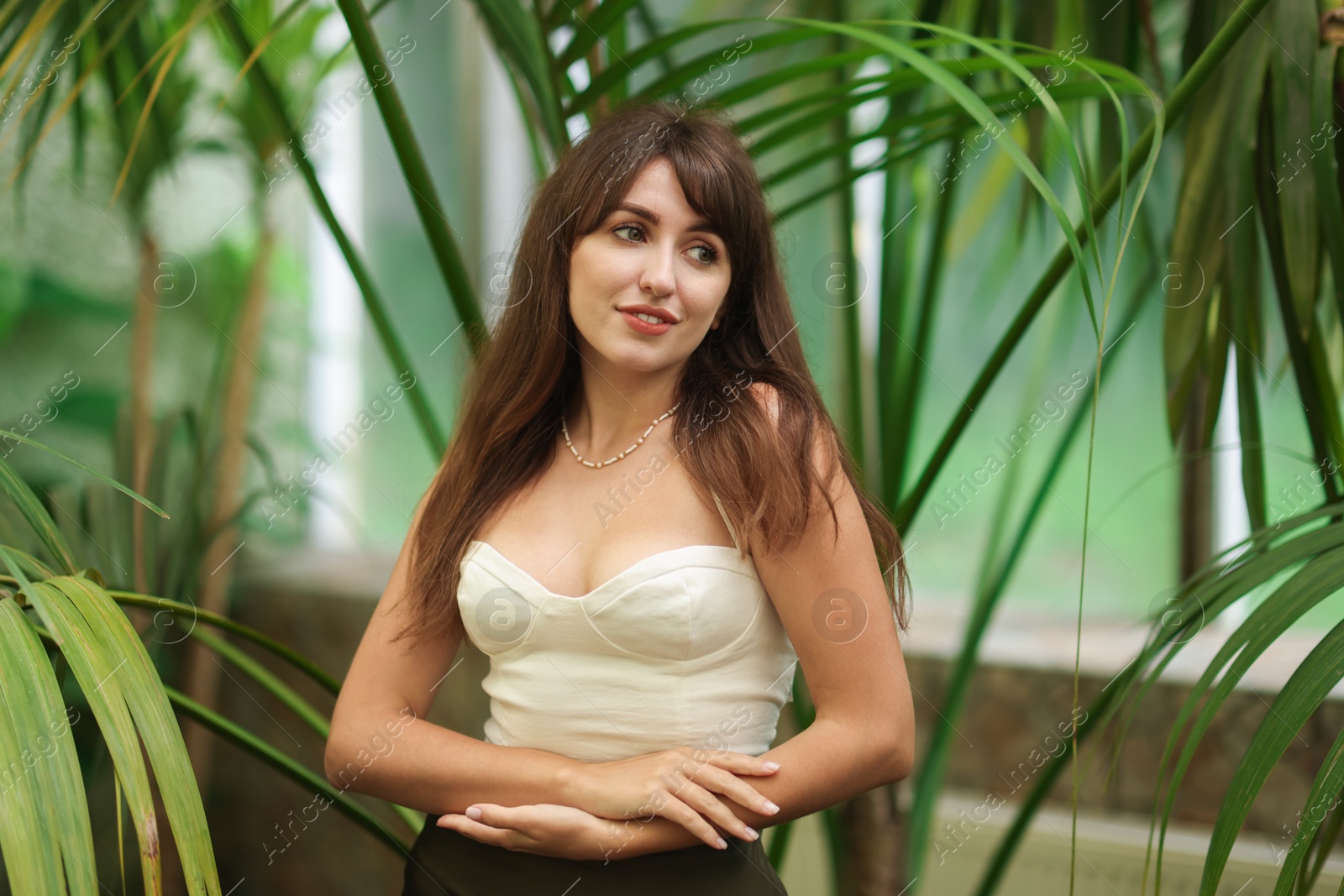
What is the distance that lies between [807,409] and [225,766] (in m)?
1.99

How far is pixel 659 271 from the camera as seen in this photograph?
812 millimetres

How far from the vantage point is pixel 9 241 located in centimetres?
182

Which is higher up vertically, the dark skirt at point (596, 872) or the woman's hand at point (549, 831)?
the woman's hand at point (549, 831)

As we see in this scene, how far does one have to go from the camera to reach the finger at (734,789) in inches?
30.5

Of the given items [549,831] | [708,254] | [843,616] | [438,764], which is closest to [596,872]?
[549,831]

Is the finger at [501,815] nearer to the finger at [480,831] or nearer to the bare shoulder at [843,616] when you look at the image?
the finger at [480,831]

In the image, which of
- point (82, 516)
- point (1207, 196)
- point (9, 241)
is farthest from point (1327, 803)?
point (9, 241)

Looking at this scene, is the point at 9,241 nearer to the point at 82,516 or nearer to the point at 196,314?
the point at 196,314

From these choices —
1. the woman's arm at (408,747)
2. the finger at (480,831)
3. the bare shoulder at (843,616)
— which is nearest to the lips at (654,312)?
the bare shoulder at (843,616)

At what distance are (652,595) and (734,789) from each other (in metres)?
0.16

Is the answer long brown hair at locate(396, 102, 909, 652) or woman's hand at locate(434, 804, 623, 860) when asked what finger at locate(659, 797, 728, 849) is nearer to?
woman's hand at locate(434, 804, 623, 860)

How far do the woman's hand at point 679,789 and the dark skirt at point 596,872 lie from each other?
45mm

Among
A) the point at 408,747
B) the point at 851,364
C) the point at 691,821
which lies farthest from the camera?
the point at 851,364

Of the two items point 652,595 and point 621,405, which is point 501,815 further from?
point 621,405
